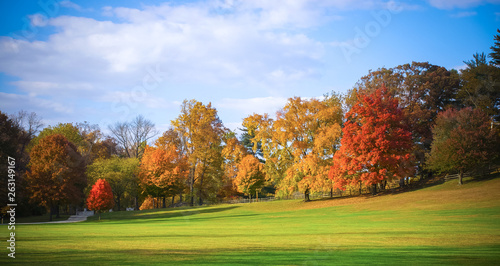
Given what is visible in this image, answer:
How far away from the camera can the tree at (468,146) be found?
37875mm

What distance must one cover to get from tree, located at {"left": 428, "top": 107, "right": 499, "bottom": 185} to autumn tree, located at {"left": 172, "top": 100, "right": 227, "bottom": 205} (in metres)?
31.2

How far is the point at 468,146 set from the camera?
3809 cm

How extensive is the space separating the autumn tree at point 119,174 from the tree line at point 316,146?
0.19 meters

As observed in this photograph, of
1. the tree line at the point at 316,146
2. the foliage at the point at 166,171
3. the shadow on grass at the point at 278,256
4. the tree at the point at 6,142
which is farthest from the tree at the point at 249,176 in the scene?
the shadow on grass at the point at 278,256

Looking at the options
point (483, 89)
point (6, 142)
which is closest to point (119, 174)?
point (6, 142)

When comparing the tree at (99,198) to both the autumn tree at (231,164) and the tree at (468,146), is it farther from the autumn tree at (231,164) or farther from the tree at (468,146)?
the tree at (468,146)

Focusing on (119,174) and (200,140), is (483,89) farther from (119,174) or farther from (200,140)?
(119,174)

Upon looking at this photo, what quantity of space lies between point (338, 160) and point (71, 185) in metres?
35.7

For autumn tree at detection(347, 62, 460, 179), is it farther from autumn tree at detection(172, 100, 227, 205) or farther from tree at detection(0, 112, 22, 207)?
tree at detection(0, 112, 22, 207)

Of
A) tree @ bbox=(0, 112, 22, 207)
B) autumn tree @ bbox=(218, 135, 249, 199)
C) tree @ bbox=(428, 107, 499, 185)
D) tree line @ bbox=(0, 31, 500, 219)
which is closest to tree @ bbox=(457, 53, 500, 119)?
tree line @ bbox=(0, 31, 500, 219)

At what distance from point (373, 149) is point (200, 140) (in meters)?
26.8

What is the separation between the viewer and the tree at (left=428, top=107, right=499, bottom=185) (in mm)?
37875

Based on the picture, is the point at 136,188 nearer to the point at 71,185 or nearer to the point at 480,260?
the point at 71,185

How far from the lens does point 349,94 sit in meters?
56.3
